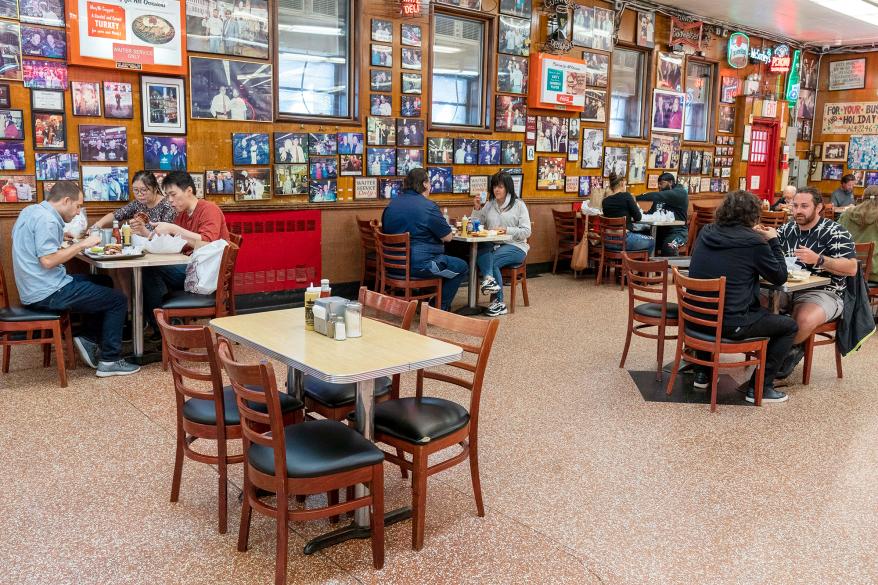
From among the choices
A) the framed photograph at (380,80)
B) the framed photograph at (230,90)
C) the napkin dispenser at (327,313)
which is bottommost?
the napkin dispenser at (327,313)

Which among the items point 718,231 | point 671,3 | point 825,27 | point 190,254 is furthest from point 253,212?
point 825,27

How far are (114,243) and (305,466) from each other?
3790mm

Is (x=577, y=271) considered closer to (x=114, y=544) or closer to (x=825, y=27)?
(x=825, y=27)

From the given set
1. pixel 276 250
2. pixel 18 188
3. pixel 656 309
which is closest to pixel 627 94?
pixel 276 250

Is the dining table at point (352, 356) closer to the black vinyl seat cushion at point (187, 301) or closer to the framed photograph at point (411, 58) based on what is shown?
the black vinyl seat cushion at point (187, 301)

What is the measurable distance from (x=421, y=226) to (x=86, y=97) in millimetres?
2847

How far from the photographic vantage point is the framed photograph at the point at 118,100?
243 inches

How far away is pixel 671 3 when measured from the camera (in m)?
10.3

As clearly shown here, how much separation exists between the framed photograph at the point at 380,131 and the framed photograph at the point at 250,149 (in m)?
1.11

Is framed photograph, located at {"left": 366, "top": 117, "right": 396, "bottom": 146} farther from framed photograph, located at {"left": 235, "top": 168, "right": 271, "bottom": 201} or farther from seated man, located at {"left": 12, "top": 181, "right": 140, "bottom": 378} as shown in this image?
seated man, located at {"left": 12, "top": 181, "right": 140, "bottom": 378}

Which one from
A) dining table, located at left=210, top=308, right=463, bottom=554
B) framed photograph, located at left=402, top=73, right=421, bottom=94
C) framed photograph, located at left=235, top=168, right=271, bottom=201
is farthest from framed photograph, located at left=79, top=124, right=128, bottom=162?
dining table, located at left=210, top=308, right=463, bottom=554

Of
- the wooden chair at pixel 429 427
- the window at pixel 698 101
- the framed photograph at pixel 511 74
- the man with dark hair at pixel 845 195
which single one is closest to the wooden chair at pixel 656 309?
the wooden chair at pixel 429 427

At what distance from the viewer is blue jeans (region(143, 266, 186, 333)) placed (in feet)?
18.5

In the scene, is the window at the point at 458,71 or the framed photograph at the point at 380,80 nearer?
the framed photograph at the point at 380,80
